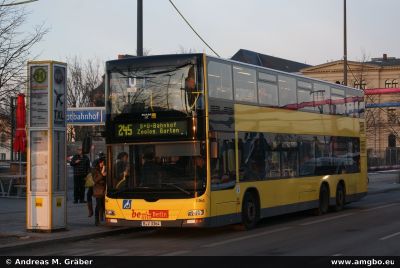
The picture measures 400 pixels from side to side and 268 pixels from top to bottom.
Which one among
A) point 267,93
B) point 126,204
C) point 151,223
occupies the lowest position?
point 151,223

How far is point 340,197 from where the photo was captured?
71.4 ft

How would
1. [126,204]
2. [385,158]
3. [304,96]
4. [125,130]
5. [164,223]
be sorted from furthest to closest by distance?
[385,158]
[304,96]
[125,130]
[126,204]
[164,223]

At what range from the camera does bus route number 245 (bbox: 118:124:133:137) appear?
49.1 ft

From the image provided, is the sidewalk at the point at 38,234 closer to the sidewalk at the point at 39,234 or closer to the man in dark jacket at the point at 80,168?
the sidewalk at the point at 39,234

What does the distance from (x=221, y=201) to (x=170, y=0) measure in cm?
834

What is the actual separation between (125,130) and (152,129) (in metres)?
0.70

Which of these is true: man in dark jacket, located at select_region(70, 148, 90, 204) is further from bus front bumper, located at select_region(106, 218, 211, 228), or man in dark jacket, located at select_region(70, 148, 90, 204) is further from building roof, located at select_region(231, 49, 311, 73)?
building roof, located at select_region(231, 49, 311, 73)

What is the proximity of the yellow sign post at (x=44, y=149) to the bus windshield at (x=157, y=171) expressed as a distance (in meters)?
1.29

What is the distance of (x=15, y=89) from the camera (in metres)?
15.4

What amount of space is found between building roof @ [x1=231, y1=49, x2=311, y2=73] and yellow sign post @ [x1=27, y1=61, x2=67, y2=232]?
90176 millimetres

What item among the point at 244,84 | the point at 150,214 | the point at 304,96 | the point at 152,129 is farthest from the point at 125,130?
the point at 304,96

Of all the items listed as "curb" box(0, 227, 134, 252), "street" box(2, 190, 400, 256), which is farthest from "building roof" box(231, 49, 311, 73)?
"curb" box(0, 227, 134, 252)

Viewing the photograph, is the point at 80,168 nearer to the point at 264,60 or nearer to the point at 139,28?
the point at 139,28
